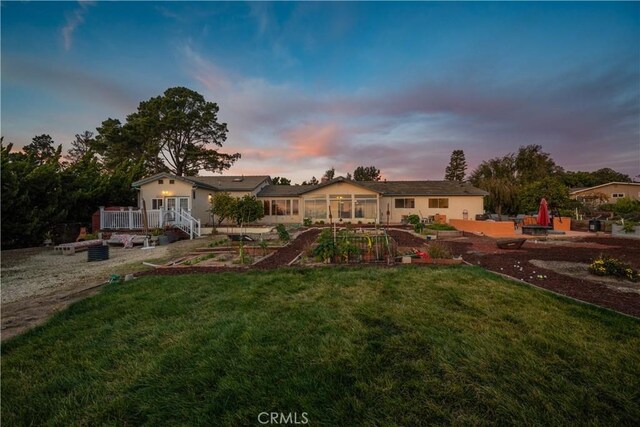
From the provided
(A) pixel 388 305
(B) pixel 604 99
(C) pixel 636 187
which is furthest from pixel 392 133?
(C) pixel 636 187

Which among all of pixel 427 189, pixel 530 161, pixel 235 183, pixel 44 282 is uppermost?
pixel 530 161

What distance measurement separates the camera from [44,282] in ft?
23.2

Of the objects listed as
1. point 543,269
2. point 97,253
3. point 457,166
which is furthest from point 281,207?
point 457,166

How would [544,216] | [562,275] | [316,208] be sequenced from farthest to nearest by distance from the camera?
[316,208] → [544,216] → [562,275]

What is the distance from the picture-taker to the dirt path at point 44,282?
465 centimetres

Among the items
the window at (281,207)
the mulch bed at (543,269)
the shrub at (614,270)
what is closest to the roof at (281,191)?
the window at (281,207)

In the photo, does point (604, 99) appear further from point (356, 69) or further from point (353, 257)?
point (353, 257)

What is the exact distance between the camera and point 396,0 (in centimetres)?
1084

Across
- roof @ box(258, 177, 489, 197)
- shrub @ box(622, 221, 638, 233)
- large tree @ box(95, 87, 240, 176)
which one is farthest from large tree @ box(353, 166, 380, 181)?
shrub @ box(622, 221, 638, 233)

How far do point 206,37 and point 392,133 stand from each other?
1845 centimetres

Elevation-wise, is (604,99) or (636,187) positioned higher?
(604,99)

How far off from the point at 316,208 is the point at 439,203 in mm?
13144

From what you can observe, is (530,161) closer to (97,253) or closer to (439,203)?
(439,203)

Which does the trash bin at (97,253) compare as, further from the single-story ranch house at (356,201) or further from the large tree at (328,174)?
the large tree at (328,174)
